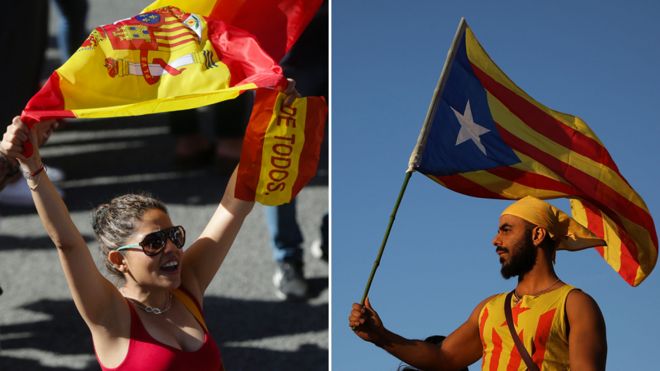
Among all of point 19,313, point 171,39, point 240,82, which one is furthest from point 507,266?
point 19,313

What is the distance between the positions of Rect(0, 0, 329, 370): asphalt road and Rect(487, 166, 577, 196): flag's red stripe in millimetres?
2083

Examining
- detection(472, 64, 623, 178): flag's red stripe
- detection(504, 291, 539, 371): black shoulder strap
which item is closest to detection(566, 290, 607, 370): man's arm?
detection(504, 291, 539, 371): black shoulder strap

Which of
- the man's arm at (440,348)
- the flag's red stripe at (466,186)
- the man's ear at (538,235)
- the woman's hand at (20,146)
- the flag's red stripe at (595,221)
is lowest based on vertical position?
the woman's hand at (20,146)

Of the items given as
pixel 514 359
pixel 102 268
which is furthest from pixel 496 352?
pixel 102 268

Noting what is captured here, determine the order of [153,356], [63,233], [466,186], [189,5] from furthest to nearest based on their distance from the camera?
[189,5], [466,186], [153,356], [63,233]

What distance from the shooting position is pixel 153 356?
3.41 m

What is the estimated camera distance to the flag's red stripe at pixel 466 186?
13.3 ft

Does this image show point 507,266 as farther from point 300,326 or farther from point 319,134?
point 300,326

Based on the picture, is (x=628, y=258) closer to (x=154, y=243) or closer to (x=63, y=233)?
(x=154, y=243)

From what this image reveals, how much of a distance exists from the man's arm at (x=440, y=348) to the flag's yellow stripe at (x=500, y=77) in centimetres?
84

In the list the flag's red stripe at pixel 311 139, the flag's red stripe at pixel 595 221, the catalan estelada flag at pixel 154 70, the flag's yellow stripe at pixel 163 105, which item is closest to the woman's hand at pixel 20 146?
the catalan estelada flag at pixel 154 70

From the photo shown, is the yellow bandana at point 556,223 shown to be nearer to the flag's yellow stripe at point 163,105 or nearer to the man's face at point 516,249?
the man's face at point 516,249

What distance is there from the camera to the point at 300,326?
621cm

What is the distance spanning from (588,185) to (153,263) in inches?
63.2
